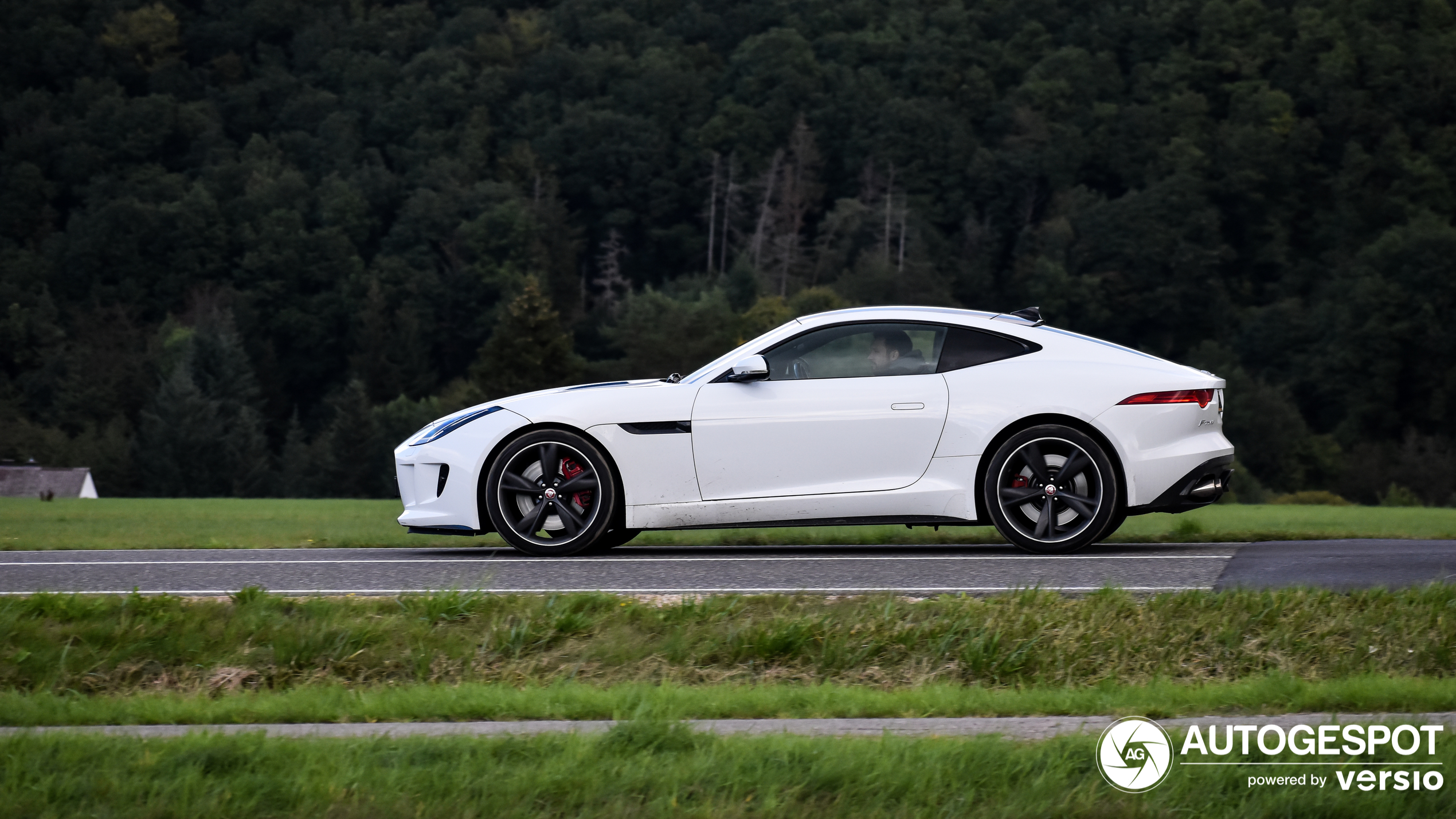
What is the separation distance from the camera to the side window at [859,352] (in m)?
9.30

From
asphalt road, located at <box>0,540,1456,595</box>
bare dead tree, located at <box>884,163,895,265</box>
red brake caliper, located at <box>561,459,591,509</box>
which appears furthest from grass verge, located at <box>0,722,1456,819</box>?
bare dead tree, located at <box>884,163,895,265</box>

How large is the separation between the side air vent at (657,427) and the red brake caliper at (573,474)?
37 cm

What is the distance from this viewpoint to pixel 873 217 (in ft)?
432

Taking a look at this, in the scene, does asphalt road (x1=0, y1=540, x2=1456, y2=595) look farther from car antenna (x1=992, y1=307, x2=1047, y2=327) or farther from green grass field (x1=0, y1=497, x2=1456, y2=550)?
car antenna (x1=992, y1=307, x2=1047, y2=327)

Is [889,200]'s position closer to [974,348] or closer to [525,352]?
[525,352]

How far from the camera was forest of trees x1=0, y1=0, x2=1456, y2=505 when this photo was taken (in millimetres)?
100000

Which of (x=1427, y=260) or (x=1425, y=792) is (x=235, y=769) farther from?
(x=1427, y=260)

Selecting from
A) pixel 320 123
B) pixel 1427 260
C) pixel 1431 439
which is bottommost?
pixel 1431 439

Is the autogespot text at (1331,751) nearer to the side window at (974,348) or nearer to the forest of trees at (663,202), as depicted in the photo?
the side window at (974,348)

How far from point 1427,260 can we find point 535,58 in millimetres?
78871

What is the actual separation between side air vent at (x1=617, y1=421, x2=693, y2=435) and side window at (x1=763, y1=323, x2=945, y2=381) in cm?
59

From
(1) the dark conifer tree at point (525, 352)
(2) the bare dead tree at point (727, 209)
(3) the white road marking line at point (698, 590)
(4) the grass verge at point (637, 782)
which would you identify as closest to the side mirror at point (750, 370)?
(3) the white road marking line at point (698, 590)

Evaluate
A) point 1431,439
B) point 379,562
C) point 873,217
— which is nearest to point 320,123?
point 873,217

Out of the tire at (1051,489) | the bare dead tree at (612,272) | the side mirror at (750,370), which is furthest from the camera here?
the bare dead tree at (612,272)
